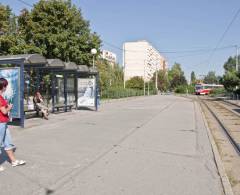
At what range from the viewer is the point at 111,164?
7.24m

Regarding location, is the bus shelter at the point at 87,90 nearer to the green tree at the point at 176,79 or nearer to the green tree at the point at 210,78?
the green tree at the point at 176,79

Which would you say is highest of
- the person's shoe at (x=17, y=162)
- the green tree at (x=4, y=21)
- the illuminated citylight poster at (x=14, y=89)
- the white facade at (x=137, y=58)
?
the white facade at (x=137, y=58)

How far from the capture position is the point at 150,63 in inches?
5236

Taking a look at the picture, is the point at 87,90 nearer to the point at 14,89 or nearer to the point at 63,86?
the point at 63,86

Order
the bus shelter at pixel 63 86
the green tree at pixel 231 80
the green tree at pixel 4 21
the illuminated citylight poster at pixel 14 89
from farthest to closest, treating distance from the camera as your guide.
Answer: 1. the green tree at pixel 231 80
2. the green tree at pixel 4 21
3. the bus shelter at pixel 63 86
4. the illuminated citylight poster at pixel 14 89

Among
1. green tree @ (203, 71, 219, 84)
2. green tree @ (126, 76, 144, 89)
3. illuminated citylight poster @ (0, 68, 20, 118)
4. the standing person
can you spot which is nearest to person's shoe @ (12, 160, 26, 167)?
the standing person

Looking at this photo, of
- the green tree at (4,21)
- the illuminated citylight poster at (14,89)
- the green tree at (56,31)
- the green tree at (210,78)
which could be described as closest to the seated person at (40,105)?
the illuminated citylight poster at (14,89)

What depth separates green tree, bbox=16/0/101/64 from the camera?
Result: 26734 millimetres

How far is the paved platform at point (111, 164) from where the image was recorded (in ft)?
18.4

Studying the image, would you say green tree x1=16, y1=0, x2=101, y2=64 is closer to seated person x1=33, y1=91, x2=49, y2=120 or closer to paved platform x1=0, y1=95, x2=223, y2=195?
seated person x1=33, y1=91, x2=49, y2=120

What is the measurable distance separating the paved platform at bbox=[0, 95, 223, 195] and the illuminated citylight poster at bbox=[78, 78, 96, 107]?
8.88m

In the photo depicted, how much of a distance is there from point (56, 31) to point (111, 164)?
2135cm

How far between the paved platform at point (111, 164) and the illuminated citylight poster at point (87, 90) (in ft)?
29.1

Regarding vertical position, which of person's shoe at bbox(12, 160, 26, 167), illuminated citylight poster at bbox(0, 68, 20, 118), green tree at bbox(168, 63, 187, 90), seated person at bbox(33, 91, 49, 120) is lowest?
person's shoe at bbox(12, 160, 26, 167)
